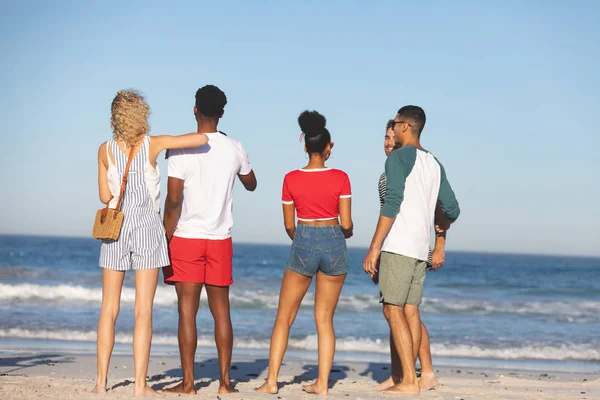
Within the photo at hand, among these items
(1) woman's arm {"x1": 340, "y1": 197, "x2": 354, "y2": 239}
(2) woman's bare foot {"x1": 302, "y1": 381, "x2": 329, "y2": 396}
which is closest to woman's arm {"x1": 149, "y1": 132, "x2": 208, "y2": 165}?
(1) woman's arm {"x1": 340, "y1": 197, "x2": 354, "y2": 239}

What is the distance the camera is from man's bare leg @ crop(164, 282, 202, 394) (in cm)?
488

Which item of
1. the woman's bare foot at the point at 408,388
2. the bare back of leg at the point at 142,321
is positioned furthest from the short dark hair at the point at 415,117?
the bare back of leg at the point at 142,321

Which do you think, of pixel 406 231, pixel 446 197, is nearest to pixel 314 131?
pixel 406 231

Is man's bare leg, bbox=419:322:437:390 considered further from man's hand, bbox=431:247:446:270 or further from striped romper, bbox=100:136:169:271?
striped romper, bbox=100:136:169:271

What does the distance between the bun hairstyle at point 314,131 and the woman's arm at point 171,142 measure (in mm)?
761

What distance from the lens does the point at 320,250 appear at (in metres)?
4.97

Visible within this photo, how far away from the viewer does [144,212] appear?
15.1 feet

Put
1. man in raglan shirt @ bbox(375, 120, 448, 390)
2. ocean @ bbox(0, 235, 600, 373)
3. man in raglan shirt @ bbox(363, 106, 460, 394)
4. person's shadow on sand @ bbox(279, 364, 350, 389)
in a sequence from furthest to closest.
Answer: ocean @ bbox(0, 235, 600, 373), person's shadow on sand @ bbox(279, 364, 350, 389), man in raglan shirt @ bbox(375, 120, 448, 390), man in raglan shirt @ bbox(363, 106, 460, 394)

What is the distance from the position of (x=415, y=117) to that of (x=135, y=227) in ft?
6.65

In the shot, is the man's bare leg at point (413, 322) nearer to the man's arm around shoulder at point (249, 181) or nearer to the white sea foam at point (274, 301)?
the man's arm around shoulder at point (249, 181)

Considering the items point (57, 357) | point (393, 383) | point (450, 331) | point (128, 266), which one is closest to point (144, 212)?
point (128, 266)

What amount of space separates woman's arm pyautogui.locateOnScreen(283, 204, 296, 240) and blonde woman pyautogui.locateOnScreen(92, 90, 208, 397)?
0.82 m

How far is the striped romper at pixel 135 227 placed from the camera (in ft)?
14.9

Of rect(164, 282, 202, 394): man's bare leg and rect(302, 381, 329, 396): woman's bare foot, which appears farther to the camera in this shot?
rect(302, 381, 329, 396): woman's bare foot
